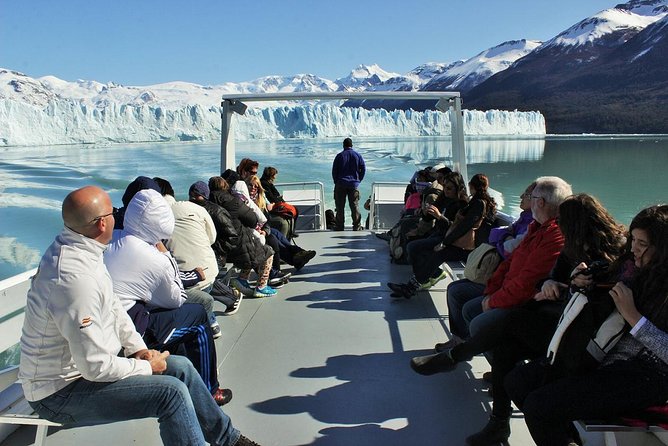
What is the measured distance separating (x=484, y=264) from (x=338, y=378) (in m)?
0.94

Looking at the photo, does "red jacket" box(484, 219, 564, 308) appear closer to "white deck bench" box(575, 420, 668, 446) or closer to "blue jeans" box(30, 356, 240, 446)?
"white deck bench" box(575, 420, 668, 446)

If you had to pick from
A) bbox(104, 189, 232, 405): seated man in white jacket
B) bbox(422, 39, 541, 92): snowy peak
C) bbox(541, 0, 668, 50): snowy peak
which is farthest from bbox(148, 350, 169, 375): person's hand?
bbox(422, 39, 541, 92): snowy peak

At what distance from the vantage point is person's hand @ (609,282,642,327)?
1.33 meters

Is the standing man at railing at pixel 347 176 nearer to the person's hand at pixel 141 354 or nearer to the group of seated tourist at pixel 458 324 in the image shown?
Answer: the group of seated tourist at pixel 458 324

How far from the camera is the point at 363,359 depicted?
2.54 m

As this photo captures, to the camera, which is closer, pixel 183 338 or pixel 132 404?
pixel 132 404

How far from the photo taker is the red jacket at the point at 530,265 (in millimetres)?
1938

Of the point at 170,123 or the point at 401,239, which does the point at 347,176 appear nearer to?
the point at 401,239

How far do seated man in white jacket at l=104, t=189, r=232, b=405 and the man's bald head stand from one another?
495 mm

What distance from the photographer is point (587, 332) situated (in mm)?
1437

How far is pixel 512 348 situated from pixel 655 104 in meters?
106

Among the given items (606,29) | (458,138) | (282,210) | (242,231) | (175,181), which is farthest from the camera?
(606,29)

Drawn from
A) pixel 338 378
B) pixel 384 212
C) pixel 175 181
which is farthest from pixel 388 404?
pixel 175 181

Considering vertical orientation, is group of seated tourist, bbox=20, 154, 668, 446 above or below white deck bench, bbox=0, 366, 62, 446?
above
